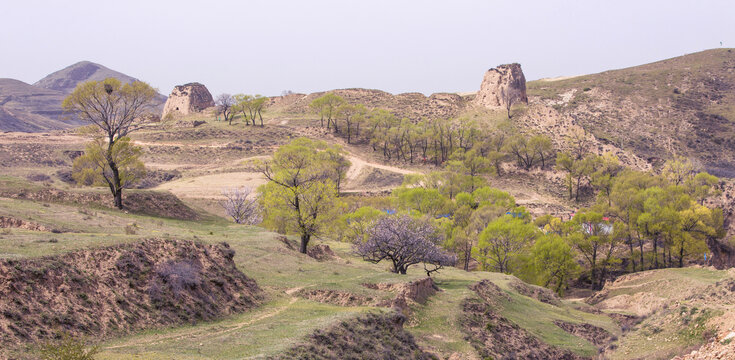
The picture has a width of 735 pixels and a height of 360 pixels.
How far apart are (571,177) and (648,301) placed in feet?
167

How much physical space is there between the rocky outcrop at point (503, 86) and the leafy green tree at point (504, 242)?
3034 inches

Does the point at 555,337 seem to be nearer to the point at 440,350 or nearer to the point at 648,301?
the point at 440,350

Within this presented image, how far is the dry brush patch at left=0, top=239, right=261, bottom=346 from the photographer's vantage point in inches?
571

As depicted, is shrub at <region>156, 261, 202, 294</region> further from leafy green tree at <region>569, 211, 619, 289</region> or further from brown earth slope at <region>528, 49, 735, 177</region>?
brown earth slope at <region>528, 49, 735, 177</region>

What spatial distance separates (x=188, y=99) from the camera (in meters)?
150

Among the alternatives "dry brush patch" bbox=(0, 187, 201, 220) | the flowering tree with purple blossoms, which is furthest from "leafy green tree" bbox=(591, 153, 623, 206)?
"dry brush patch" bbox=(0, 187, 201, 220)

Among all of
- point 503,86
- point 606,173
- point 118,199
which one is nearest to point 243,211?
point 118,199

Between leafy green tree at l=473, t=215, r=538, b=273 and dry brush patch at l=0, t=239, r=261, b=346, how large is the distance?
107ft

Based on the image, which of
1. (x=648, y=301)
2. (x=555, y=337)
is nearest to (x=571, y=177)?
(x=648, y=301)

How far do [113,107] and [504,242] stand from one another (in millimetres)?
36863

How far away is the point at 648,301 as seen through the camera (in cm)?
4241

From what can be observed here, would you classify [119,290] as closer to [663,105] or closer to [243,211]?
[243,211]

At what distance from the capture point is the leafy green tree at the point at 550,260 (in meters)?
50.8

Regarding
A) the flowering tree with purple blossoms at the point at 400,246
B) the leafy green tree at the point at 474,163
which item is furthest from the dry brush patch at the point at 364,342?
the leafy green tree at the point at 474,163
